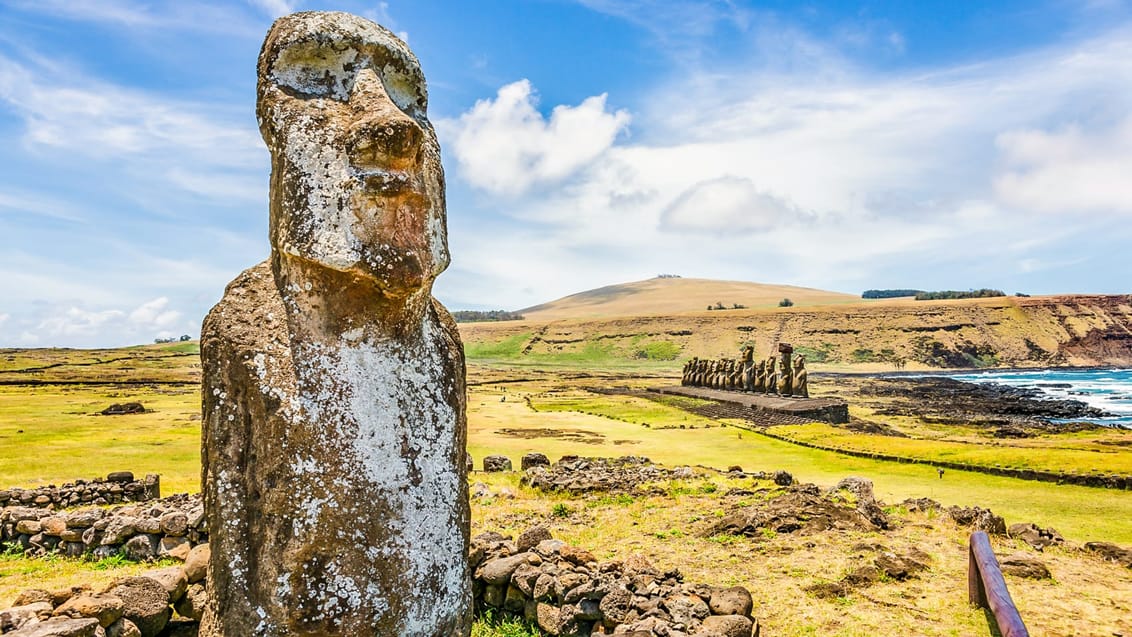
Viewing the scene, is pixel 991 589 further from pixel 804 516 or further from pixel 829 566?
pixel 804 516

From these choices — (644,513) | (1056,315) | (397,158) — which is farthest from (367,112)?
(1056,315)

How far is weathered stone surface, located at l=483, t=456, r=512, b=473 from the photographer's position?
17922mm

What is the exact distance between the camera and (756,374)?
144ft

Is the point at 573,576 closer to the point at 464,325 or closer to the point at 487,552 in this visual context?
the point at 487,552

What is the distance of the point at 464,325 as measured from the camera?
180 m

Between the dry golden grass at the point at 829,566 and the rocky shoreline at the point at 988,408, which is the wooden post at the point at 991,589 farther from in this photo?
the rocky shoreline at the point at 988,408

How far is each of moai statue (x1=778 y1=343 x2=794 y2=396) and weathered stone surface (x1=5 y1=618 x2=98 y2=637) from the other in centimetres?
3634

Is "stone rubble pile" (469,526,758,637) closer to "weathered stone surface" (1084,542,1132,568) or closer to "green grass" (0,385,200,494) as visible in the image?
"weathered stone surface" (1084,542,1132,568)

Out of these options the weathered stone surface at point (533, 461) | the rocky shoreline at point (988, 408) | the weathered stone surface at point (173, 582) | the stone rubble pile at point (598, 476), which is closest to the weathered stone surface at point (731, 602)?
the weathered stone surface at point (173, 582)

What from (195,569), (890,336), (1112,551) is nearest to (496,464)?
(195,569)

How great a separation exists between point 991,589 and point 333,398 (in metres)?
5.78

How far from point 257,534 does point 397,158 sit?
161 cm

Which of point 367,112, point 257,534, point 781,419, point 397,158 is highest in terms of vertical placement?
point 367,112

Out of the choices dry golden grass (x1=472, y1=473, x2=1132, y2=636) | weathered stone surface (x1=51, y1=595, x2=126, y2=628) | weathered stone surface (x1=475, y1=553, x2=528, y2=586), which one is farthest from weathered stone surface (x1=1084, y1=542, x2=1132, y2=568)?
weathered stone surface (x1=51, y1=595, x2=126, y2=628)
